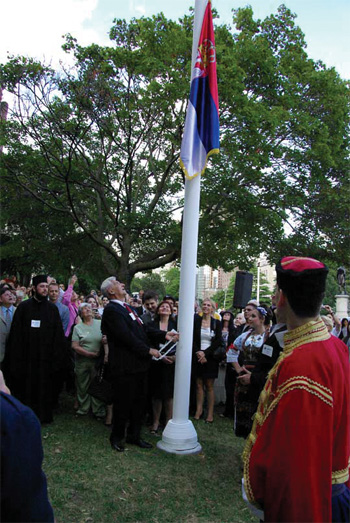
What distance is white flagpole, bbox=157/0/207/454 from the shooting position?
5.41 meters

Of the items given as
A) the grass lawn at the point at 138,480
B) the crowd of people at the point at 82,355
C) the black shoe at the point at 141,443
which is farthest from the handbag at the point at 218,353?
the black shoe at the point at 141,443

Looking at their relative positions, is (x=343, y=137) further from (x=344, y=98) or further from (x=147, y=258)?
(x=147, y=258)

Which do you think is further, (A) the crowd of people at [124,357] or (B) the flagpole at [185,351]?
(B) the flagpole at [185,351]

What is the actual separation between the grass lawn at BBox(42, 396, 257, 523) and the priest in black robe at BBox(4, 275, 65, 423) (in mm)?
475

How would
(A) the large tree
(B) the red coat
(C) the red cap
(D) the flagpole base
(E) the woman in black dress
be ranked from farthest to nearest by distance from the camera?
(A) the large tree → (E) the woman in black dress → (D) the flagpole base → (C) the red cap → (B) the red coat

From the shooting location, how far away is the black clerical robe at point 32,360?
20.3 feet

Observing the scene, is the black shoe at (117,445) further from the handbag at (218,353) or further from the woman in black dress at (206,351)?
the handbag at (218,353)

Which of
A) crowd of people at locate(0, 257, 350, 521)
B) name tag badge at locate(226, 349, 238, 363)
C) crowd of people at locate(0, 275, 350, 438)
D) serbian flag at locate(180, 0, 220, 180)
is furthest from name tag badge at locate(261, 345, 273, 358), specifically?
serbian flag at locate(180, 0, 220, 180)

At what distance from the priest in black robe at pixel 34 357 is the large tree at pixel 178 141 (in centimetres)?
870

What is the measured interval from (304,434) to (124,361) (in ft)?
12.9

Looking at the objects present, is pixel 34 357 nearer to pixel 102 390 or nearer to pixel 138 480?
pixel 102 390

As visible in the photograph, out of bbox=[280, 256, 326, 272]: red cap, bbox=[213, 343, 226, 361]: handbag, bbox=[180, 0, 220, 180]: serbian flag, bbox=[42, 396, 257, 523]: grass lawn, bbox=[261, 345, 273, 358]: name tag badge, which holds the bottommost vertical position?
bbox=[42, 396, 257, 523]: grass lawn

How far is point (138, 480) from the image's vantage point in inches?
175

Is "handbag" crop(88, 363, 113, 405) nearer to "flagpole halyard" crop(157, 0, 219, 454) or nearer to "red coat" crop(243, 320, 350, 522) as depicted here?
"flagpole halyard" crop(157, 0, 219, 454)
